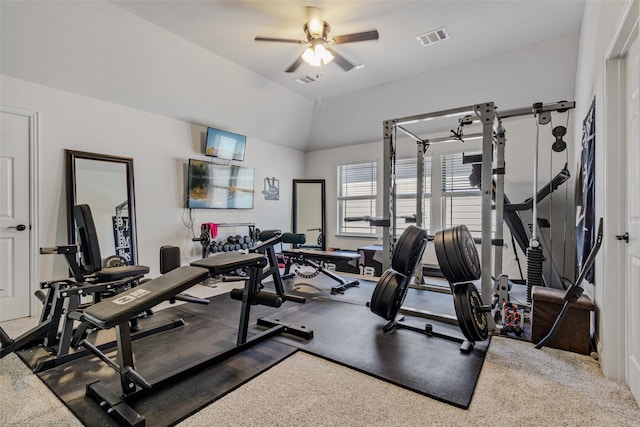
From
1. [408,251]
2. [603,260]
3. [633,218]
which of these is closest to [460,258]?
[408,251]

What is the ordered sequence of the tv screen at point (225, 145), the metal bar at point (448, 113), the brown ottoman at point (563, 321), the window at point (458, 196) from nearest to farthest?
the brown ottoman at point (563, 321) < the metal bar at point (448, 113) < the tv screen at point (225, 145) < the window at point (458, 196)

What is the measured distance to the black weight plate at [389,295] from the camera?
9.44ft

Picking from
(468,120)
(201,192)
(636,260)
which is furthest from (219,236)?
(636,260)

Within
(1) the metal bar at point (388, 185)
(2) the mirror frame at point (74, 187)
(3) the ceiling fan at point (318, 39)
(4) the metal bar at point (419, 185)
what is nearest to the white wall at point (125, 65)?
(2) the mirror frame at point (74, 187)

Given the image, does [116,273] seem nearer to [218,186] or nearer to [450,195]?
[218,186]

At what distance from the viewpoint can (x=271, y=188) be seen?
22.3 ft

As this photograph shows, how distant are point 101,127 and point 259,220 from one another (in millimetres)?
3176

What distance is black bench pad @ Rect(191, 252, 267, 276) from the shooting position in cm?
225

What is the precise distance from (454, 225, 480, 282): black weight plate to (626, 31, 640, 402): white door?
0.94 m

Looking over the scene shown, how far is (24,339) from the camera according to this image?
Result: 245 centimetres

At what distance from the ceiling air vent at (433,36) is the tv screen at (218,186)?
379 cm

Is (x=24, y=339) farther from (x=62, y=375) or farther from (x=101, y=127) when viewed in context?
(x=101, y=127)

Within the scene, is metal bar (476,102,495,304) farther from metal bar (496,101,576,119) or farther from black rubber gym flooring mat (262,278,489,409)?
black rubber gym flooring mat (262,278,489,409)

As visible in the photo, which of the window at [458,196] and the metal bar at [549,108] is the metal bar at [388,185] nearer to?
the metal bar at [549,108]
